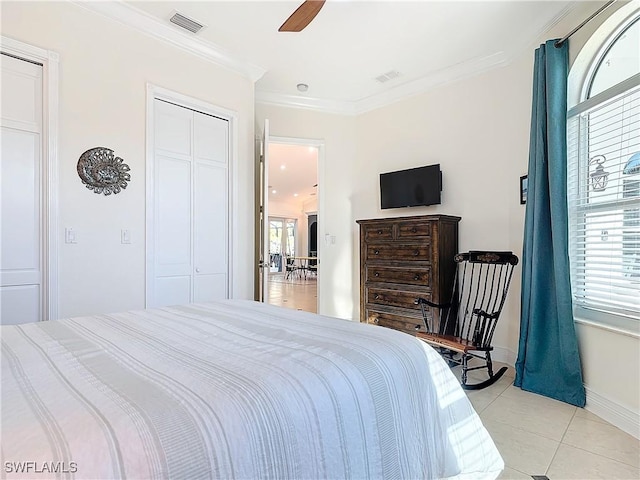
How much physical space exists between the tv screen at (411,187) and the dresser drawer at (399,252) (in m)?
0.61

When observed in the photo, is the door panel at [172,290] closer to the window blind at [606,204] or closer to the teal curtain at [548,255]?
the teal curtain at [548,255]

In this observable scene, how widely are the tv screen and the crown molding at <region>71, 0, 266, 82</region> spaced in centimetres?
187

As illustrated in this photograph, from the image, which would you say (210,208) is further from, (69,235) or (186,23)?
(186,23)

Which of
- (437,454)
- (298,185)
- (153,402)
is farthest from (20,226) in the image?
(298,185)

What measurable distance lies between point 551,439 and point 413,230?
1989 mm

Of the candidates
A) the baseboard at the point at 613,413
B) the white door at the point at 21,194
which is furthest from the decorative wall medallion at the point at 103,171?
the baseboard at the point at 613,413

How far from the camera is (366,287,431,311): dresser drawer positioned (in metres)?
3.45

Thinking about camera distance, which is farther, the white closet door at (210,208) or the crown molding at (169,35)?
the white closet door at (210,208)

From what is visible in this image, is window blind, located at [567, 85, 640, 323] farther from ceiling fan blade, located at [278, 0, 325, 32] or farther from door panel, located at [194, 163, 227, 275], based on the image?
door panel, located at [194, 163, 227, 275]

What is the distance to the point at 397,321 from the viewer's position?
3.58m

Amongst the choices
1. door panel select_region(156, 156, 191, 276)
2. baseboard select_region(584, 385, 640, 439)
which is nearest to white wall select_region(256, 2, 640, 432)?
baseboard select_region(584, 385, 640, 439)

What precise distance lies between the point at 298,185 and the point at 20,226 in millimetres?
9914

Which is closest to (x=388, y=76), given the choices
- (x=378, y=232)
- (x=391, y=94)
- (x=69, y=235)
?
→ (x=391, y=94)

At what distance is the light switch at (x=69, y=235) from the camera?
7.88 feet
